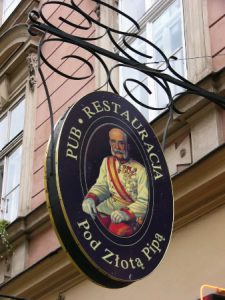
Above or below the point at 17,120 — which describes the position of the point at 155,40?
below

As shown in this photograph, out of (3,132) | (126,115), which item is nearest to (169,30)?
(126,115)

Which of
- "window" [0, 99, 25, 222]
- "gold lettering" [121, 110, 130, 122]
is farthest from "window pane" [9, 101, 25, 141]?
"gold lettering" [121, 110, 130, 122]

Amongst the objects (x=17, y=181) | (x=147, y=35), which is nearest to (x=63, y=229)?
(x=147, y=35)

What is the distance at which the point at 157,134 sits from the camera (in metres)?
6.54

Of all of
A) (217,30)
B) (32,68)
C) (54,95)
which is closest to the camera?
(217,30)

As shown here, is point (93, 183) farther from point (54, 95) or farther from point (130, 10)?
point (54, 95)

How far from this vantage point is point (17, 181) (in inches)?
374

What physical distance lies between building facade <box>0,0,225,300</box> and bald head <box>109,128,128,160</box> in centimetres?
110

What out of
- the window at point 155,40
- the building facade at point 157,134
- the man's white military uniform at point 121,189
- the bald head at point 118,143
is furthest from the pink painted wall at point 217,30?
the man's white military uniform at point 121,189

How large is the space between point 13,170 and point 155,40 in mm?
3276

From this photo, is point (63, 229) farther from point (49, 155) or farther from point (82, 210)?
point (49, 155)

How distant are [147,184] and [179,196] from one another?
121 cm

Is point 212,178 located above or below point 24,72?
below

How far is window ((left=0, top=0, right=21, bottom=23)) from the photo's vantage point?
11766 millimetres
